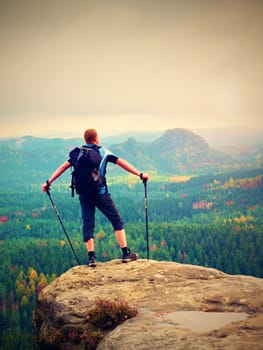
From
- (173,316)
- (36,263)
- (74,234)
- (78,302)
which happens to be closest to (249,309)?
(173,316)

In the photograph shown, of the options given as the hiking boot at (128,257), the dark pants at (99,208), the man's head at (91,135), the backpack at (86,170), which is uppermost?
the man's head at (91,135)

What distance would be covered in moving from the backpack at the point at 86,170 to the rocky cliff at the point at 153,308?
2.65 m

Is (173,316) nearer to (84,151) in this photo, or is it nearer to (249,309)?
(249,309)

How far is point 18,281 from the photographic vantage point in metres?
103

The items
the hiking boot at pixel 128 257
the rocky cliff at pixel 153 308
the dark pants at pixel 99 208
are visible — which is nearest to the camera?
the rocky cliff at pixel 153 308

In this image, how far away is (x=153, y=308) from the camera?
1035 cm

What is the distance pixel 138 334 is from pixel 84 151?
520 centimetres

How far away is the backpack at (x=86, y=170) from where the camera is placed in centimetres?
1184

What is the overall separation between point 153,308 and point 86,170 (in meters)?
4.07

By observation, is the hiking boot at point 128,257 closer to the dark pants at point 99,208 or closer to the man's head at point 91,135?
the dark pants at point 99,208

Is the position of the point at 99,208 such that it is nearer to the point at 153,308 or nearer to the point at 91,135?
the point at 91,135

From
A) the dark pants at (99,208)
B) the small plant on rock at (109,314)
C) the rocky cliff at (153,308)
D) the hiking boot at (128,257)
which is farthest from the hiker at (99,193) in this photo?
the small plant on rock at (109,314)

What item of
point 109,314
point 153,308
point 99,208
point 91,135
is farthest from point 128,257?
point 91,135

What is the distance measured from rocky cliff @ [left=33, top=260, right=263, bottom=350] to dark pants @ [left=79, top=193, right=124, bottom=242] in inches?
53.0
